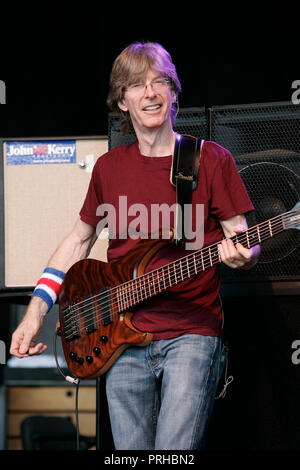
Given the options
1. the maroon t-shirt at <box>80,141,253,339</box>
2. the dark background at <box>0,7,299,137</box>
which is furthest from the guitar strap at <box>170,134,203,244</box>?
the dark background at <box>0,7,299,137</box>

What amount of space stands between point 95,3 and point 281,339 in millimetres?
2370

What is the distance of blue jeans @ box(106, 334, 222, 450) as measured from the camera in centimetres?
195

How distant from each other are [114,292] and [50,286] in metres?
0.29

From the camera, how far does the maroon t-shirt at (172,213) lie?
81.5 inches

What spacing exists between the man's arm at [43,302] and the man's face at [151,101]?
0.45m

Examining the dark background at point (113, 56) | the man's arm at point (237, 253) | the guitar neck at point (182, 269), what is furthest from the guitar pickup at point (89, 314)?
the dark background at point (113, 56)

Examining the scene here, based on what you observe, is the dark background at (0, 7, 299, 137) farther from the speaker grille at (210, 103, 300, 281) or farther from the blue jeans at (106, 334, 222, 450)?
the blue jeans at (106, 334, 222, 450)

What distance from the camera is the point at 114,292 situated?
2.16 m

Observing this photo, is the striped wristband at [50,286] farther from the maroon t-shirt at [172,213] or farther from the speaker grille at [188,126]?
the speaker grille at [188,126]

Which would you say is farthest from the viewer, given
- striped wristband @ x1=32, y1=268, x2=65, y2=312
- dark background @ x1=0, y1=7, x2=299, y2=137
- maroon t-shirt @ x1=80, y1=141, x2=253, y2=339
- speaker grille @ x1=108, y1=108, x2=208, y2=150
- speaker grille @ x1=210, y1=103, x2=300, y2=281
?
dark background @ x1=0, y1=7, x2=299, y2=137

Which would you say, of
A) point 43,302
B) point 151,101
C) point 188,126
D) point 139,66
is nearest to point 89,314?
point 43,302

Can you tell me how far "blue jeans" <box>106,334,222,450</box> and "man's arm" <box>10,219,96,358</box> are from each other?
0.28 meters

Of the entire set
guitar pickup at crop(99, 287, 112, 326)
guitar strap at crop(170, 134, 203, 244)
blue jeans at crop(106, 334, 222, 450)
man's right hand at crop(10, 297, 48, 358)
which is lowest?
blue jeans at crop(106, 334, 222, 450)
